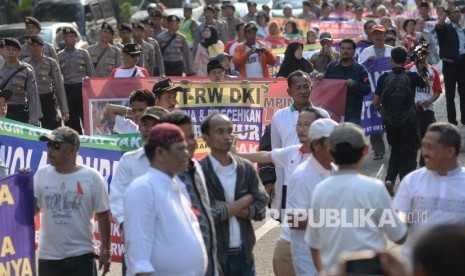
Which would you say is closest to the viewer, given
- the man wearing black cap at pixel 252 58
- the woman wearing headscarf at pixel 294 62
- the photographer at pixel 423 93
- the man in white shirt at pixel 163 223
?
the man in white shirt at pixel 163 223

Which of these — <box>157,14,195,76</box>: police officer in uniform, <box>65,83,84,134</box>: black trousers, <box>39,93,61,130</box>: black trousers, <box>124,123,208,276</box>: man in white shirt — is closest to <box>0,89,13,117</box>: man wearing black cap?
<box>39,93,61,130</box>: black trousers

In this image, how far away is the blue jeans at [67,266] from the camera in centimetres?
784

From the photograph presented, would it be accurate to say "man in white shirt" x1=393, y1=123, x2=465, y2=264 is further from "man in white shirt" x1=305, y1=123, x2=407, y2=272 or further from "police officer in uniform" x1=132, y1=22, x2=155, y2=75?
"police officer in uniform" x1=132, y1=22, x2=155, y2=75

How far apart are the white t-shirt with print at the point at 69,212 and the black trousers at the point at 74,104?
8.63m

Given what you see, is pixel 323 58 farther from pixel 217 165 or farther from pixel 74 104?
pixel 217 165

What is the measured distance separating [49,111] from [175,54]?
5.11m

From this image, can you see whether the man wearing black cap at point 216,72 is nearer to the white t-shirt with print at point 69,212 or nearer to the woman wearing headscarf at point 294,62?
the woman wearing headscarf at point 294,62

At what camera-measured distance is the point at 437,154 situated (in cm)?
671

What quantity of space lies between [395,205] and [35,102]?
8020mm

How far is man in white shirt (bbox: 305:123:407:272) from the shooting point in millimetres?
6176

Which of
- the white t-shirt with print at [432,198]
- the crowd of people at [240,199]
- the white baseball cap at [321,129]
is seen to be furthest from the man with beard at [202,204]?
the white t-shirt with print at [432,198]

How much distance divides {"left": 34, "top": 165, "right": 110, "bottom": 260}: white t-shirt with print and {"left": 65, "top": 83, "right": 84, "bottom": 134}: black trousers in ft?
28.3

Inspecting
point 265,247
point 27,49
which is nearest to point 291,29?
point 27,49

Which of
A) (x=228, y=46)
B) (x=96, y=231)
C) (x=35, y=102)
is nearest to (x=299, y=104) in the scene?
(x=96, y=231)
